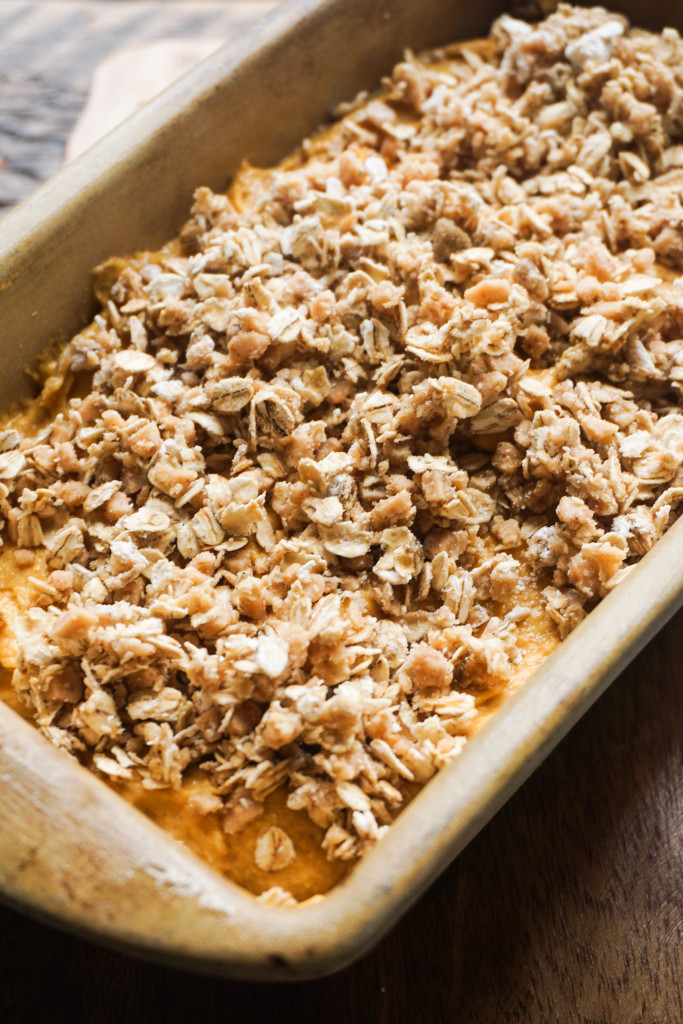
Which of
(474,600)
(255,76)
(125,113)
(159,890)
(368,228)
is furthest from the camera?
(125,113)

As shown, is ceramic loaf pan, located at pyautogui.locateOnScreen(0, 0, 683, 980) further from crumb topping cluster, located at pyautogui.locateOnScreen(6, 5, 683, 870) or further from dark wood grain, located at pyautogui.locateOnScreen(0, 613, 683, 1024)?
dark wood grain, located at pyautogui.locateOnScreen(0, 613, 683, 1024)

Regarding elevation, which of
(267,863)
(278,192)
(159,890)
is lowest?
(267,863)

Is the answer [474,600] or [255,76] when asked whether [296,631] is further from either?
[255,76]

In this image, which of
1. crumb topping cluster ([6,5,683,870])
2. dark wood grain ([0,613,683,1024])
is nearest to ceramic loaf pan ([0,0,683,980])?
crumb topping cluster ([6,5,683,870])

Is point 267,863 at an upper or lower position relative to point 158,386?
lower

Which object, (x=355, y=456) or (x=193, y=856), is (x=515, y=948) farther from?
(x=355, y=456)

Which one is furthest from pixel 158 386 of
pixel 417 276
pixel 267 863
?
pixel 267 863

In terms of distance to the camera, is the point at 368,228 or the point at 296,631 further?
the point at 368,228

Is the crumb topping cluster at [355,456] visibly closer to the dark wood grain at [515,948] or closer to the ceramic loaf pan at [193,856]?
the ceramic loaf pan at [193,856]
